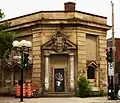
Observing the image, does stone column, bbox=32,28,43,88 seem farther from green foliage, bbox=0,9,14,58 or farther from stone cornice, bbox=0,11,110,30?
green foliage, bbox=0,9,14,58

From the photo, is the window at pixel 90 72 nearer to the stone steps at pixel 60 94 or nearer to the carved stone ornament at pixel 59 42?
the stone steps at pixel 60 94

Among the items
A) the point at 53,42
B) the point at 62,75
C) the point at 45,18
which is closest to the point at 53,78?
the point at 62,75

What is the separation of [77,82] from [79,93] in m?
1.04

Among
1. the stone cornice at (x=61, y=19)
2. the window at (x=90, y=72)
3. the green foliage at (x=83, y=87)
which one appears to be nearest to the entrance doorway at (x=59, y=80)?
the green foliage at (x=83, y=87)

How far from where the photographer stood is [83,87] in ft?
109

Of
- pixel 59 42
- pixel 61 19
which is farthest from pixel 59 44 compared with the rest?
pixel 61 19

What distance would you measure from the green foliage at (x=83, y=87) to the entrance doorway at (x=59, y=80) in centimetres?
165

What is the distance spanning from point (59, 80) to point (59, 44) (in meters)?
3.33

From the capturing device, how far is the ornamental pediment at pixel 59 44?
33.9m

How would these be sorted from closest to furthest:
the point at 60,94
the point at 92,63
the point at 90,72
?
the point at 60,94
the point at 92,63
the point at 90,72

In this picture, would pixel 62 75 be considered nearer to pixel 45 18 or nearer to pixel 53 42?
pixel 53 42

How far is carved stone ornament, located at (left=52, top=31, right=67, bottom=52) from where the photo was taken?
111 ft

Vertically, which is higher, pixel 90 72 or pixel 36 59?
pixel 36 59

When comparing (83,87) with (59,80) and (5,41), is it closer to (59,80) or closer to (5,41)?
(59,80)
